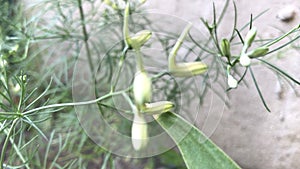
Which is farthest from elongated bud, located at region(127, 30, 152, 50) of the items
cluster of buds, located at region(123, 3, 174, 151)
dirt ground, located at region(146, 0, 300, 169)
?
dirt ground, located at region(146, 0, 300, 169)

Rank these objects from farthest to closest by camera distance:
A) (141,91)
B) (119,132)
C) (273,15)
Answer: (273,15), (119,132), (141,91)

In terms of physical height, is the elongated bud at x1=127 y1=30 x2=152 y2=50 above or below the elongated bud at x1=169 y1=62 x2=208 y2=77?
above

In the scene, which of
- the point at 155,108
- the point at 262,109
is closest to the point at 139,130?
the point at 155,108

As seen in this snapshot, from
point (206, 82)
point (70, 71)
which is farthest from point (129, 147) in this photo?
point (70, 71)

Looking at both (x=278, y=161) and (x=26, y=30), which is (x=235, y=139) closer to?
(x=278, y=161)

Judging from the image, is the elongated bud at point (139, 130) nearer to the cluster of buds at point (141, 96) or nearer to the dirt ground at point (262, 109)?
the cluster of buds at point (141, 96)

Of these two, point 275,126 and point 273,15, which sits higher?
point 273,15

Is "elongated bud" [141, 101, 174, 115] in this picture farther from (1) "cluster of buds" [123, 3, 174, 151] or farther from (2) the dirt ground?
(2) the dirt ground
